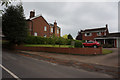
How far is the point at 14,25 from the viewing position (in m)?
19.9

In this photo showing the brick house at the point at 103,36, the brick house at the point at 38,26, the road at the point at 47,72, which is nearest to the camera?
the road at the point at 47,72

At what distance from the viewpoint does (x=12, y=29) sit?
63.1 ft

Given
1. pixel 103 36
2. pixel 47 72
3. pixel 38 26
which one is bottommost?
pixel 47 72

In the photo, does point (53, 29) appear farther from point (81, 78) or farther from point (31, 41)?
point (81, 78)

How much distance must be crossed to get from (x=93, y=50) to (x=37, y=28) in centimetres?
2253

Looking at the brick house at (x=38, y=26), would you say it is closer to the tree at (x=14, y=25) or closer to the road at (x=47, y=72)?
the tree at (x=14, y=25)

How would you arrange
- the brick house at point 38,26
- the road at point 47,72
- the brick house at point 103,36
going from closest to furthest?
the road at point 47,72 → the brick house at point 103,36 → the brick house at point 38,26

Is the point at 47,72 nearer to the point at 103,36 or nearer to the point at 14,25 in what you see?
the point at 14,25

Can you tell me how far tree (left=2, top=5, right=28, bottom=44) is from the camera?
19.4 m

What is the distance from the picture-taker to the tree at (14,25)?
63.8 feet

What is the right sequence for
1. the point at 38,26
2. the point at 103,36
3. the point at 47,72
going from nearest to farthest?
the point at 47,72
the point at 103,36
the point at 38,26

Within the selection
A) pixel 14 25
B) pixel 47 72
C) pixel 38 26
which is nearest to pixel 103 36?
pixel 38 26

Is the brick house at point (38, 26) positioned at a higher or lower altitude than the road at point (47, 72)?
higher

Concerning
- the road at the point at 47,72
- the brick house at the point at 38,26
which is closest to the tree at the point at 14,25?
the brick house at the point at 38,26
